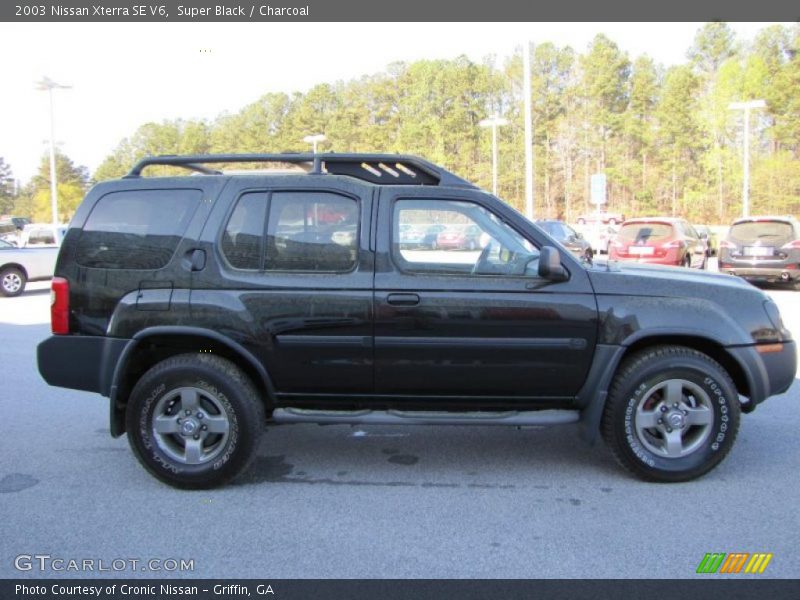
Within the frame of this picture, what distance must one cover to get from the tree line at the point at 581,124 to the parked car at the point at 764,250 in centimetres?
3900

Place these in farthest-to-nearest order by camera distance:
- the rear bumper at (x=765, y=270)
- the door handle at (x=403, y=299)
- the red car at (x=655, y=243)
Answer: the red car at (x=655, y=243) → the rear bumper at (x=765, y=270) → the door handle at (x=403, y=299)

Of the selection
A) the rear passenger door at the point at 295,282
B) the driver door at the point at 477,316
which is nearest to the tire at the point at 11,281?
the rear passenger door at the point at 295,282

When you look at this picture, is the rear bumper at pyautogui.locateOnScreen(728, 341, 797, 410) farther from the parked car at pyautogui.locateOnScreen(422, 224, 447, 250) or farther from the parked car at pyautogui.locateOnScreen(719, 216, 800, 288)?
the parked car at pyautogui.locateOnScreen(719, 216, 800, 288)

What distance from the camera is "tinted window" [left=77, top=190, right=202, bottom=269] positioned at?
4469 mm

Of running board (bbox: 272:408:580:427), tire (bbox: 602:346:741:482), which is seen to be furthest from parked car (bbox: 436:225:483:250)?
tire (bbox: 602:346:741:482)

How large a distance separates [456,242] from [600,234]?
21246mm

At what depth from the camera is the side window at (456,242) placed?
14.3 ft

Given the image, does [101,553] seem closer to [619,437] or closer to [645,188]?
[619,437]

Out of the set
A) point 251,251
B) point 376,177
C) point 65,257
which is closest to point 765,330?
point 376,177

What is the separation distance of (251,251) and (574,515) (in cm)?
254

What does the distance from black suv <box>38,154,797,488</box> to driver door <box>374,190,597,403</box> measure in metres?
0.01

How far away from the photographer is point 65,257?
454 centimetres

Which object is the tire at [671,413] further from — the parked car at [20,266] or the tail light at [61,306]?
the parked car at [20,266]
